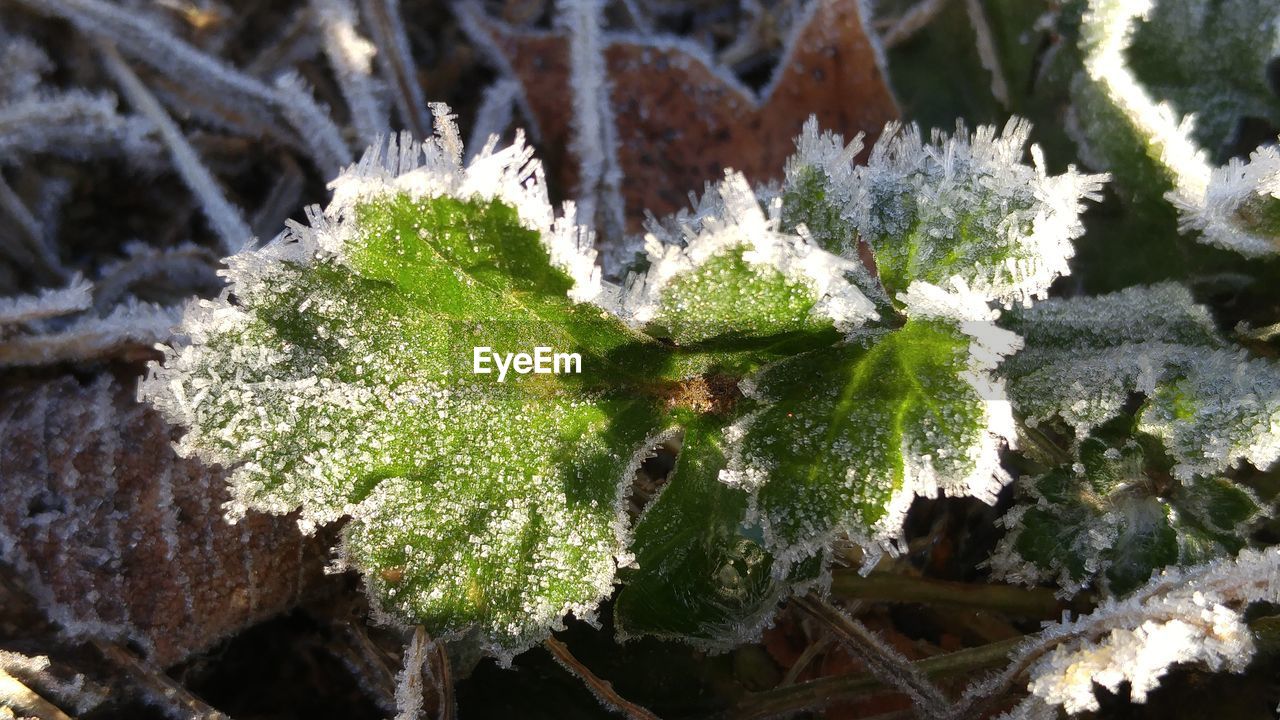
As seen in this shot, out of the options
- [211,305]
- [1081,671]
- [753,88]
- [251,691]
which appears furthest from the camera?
[753,88]

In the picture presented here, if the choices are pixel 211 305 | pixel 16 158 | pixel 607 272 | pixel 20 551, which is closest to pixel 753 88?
pixel 607 272

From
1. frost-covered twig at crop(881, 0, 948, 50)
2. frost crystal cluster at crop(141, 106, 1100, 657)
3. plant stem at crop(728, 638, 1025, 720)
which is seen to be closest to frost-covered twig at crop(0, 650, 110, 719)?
frost crystal cluster at crop(141, 106, 1100, 657)

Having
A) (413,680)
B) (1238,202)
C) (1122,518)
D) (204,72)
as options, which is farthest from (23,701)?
(1238,202)

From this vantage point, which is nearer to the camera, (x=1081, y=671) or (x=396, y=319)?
(x=1081, y=671)

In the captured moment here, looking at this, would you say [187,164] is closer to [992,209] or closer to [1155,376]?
[992,209]

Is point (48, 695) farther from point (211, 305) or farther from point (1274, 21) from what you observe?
point (1274, 21)
